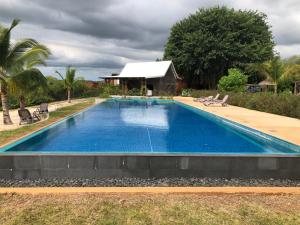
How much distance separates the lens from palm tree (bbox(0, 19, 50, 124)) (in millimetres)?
11539

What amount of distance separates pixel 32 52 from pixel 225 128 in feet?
27.5

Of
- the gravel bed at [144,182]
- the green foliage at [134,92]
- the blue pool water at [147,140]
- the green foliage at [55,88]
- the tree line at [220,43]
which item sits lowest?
the gravel bed at [144,182]

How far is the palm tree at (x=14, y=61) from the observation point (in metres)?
11.5

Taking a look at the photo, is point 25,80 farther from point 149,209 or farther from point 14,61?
point 149,209

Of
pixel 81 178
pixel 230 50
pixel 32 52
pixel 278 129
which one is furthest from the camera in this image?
pixel 230 50

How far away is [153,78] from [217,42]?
29.3ft

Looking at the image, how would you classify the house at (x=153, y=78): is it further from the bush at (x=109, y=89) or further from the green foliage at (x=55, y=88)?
the green foliage at (x=55, y=88)

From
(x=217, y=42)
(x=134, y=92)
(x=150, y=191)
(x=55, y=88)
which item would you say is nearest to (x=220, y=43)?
(x=217, y=42)

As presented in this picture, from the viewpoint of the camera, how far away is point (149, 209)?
165 inches

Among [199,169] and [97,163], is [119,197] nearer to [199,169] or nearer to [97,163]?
[97,163]

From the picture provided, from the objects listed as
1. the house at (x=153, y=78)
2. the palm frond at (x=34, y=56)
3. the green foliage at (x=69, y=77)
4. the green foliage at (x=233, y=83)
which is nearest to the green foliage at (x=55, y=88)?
the green foliage at (x=69, y=77)

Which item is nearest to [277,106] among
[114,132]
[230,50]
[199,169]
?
[114,132]

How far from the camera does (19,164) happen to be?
648 cm

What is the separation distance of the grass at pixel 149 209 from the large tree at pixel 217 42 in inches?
1367
